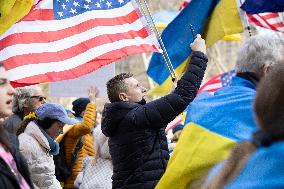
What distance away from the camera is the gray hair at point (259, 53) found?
4156 millimetres

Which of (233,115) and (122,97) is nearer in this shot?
(233,115)

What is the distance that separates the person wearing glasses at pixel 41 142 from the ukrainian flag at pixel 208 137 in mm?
2612

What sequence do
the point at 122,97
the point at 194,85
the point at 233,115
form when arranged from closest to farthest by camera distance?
the point at 233,115
the point at 194,85
the point at 122,97

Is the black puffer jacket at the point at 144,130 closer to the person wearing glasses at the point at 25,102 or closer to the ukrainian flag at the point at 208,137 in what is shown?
the person wearing glasses at the point at 25,102

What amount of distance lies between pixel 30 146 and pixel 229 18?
274 centimetres

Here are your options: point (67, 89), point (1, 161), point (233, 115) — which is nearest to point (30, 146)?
point (1, 161)

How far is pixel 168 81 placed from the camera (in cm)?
966

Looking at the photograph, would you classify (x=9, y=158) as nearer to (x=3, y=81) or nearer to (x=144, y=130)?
(x=3, y=81)

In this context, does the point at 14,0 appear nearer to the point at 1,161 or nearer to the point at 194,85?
the point at 194,85

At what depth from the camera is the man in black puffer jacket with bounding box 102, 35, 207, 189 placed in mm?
5363


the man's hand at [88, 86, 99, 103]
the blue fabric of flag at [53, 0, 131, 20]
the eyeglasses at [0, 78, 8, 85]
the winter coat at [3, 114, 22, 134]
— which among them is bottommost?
Result: the man's hand at [88, 86, 99, 103]

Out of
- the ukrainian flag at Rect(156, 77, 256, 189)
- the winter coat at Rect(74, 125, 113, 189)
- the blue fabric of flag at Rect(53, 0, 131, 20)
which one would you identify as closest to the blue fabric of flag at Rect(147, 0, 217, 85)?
the blue fabric of flag at Rect(53, 0, 131, 20)

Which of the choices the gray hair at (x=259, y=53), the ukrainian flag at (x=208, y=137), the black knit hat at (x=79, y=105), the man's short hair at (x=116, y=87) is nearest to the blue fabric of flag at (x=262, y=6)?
the black knit hat at (x=79, y=105)

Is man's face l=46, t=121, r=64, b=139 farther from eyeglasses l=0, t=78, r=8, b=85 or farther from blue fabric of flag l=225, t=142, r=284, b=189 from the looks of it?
blue fabric of flag l=225, t=142, r=284, b=189
